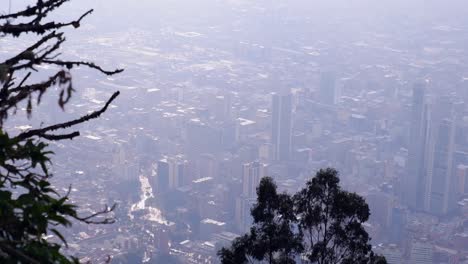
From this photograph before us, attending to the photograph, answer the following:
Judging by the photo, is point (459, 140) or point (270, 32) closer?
point (459, 140)

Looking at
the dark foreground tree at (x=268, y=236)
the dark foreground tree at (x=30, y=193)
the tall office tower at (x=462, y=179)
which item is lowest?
the tall office tower at (x=462, y=179)

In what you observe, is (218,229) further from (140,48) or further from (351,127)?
(140,48)

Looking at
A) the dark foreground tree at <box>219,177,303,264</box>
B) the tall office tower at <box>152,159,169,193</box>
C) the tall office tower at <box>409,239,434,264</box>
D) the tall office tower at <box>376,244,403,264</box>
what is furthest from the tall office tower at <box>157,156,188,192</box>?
the dark foreground tree at <box>219,177,303,264</box>

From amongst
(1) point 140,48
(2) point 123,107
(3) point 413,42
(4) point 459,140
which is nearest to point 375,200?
(4) point 459,140

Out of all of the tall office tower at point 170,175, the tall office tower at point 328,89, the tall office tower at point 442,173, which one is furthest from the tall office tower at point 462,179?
the tall office tower at point 328,89

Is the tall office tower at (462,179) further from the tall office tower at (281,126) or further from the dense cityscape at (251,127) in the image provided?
the tall office tower at (281,126)

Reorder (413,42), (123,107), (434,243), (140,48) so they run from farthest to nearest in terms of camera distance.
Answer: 1. (413,42)
2. (140,48)
3. (123,107)
4. (434,243)
